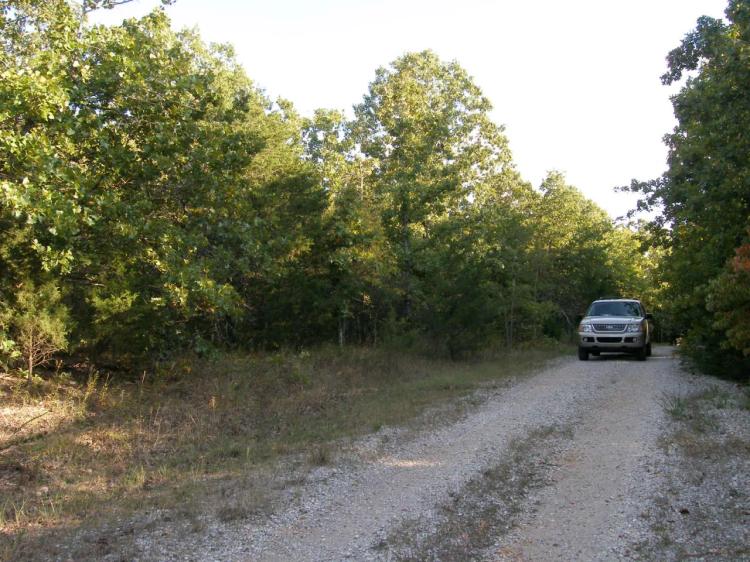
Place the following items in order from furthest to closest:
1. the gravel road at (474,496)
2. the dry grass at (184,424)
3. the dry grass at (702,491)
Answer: the dry grass at (184,424), the gravel road at (474,496), the dry grass at (702,491)

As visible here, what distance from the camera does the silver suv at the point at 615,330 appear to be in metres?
19.6

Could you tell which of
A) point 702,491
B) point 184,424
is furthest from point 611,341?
point 702,491

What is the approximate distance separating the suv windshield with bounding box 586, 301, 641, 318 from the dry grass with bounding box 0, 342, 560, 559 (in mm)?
4573

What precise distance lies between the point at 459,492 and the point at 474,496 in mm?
185

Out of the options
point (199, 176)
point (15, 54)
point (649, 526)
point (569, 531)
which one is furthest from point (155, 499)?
point (15, 54)

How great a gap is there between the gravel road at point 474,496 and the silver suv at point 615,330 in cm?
952

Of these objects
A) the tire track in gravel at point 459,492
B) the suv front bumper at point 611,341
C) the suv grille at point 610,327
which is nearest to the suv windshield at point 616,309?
the suv grille at point 610,327

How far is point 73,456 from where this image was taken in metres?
8.93

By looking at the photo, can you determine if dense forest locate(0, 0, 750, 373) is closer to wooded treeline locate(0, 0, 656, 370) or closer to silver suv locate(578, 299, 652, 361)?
wooded treeline locate(0, 0, 656, 370)

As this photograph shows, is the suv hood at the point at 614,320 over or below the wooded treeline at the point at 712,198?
below

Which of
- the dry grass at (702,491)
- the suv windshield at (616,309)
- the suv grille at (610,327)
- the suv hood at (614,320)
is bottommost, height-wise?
the dry grass at (702,491)

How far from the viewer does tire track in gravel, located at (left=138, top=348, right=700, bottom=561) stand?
5.07m

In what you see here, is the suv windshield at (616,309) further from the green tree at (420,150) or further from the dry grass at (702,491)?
the dry grass at (702,491)

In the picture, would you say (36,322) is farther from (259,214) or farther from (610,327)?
(610,327)
